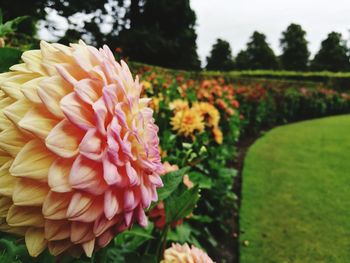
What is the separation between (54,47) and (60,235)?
24 cm

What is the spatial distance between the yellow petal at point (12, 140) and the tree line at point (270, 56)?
158 feet

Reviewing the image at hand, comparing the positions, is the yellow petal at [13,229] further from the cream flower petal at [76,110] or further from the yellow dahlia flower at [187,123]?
the yellow dahlia flower at [187,123]

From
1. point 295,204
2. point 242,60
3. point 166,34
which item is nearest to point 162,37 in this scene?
point 166,34

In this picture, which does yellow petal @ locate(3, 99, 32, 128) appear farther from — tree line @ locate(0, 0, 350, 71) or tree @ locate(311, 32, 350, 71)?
tree @ locate(311, 32, 350, 71)

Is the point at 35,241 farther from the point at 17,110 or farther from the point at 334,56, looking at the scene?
the point at 334,56

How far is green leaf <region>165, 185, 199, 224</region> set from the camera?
867 mm

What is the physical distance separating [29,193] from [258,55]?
174 ft

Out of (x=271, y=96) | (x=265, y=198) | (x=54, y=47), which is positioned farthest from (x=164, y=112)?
(x=271, y=96)

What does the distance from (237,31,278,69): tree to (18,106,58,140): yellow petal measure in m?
50.7

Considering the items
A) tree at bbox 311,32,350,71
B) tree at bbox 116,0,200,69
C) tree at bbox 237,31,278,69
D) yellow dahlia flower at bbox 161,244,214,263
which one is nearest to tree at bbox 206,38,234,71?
tree at bbox 237,31,278,69

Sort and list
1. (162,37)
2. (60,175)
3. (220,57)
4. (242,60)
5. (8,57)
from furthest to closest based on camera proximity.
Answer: (242,60) → (220,57) → (162,37) → (8,57) → (60,175)

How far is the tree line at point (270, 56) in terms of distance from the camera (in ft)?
158

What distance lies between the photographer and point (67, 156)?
43 centimetres

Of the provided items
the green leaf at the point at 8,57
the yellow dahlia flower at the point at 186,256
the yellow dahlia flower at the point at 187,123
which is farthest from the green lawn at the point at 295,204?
the green leaf at the point at 8,57
